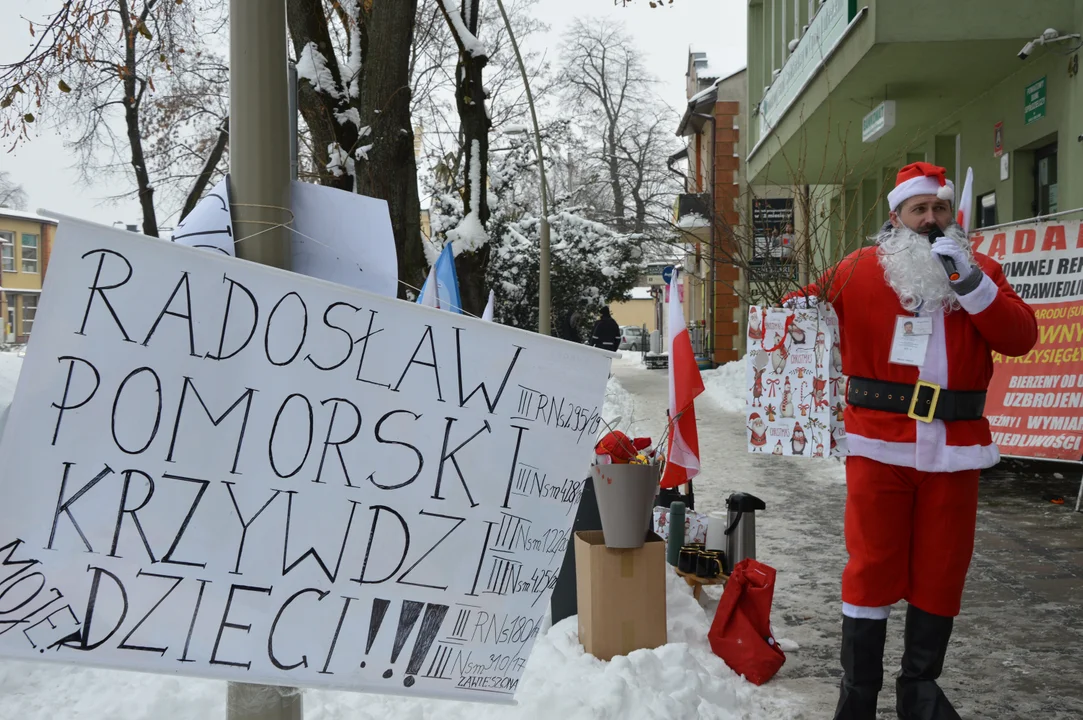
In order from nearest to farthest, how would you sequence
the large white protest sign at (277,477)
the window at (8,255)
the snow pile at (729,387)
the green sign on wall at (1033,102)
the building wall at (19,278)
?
the large white protest sign at (277,477) < the green sign on wall at (1033,102) < the snow pile at (729,387) < the window at (8,255) < the building wall at (19,278)

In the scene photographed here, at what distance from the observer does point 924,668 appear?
332 cm

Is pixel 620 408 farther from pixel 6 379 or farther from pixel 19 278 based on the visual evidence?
pixel 19 278

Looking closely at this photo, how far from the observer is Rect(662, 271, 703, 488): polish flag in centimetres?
450

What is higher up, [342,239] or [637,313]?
[637,313]

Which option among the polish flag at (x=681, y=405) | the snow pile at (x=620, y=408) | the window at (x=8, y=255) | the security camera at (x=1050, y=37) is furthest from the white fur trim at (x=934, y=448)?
the window at (x=8, y=255)

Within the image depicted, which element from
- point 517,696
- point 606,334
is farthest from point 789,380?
point 606,334

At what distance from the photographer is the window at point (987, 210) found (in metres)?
11.0

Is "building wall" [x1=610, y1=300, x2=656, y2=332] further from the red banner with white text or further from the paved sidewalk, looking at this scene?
the red banner with white text

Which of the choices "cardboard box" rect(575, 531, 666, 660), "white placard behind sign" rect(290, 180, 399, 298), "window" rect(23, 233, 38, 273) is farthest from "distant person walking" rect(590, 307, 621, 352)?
"window" rect(23, 233, 38, 273)

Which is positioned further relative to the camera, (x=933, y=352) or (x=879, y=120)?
(x=879, y=120)

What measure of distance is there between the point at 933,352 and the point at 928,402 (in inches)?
6.9

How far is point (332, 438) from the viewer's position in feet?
7.37

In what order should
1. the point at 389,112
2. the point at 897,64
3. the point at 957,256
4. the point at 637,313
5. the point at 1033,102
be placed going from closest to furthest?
the point at 957,256, the point at 389,112, the point at 1033,102, the point at 897,64, the point at 637,313

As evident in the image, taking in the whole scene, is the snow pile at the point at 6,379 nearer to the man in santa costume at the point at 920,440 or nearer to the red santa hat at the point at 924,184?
the man in santa costume at the point at 920,440
